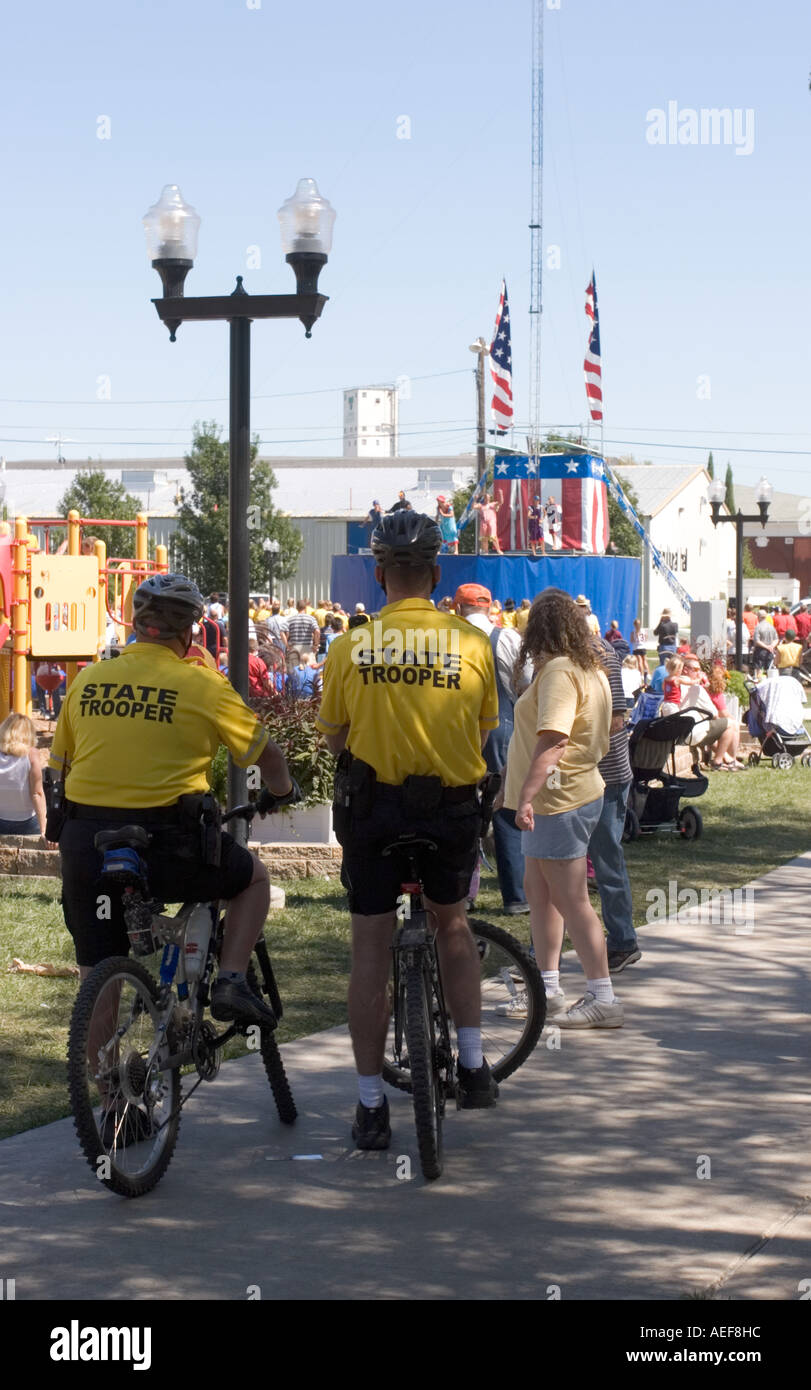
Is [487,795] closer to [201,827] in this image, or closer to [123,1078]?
[201,827]

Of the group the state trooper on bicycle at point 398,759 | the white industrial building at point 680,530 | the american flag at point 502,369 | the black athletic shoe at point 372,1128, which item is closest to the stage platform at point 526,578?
the american flag at point 502,369

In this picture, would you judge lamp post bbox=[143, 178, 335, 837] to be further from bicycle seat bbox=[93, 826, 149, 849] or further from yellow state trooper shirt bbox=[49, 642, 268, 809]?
bicycle seat bbox=[93, 826, 149, 849]

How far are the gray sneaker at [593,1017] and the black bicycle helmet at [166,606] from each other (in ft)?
8.96

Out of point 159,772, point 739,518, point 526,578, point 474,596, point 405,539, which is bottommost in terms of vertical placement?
point 159,772

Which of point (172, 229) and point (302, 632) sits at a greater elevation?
point (172, 229)

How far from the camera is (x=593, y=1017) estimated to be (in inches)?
283

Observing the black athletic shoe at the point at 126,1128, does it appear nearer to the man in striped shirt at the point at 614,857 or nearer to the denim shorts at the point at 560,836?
the denim shorts at the point at 560,836

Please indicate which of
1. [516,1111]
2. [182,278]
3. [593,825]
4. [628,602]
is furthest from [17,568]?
[628,602]

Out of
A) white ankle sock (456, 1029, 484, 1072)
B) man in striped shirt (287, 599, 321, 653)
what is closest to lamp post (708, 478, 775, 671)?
man in striped shirt (287, 599, 321, 653)

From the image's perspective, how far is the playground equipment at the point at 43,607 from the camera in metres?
15.8

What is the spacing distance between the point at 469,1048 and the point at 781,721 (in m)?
14.7

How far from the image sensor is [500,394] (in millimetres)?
41719

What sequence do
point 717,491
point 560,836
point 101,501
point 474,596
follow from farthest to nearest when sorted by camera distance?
point 101,501 < point 717,491 < point 474,596 < point 560,836

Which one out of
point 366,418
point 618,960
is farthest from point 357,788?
point 366,418
